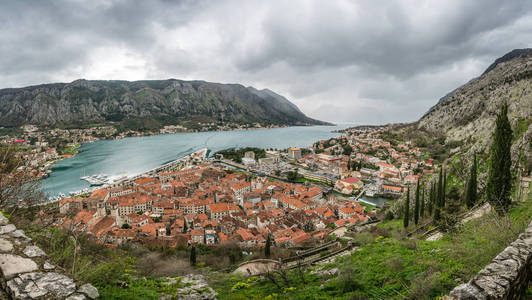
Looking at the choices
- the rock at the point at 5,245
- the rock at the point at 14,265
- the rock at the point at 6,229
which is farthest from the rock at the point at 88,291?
the rock at the point at 6,229

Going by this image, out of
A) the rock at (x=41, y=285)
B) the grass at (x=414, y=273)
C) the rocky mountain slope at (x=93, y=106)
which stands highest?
the rocky mountain slope at (x=93, y=106)

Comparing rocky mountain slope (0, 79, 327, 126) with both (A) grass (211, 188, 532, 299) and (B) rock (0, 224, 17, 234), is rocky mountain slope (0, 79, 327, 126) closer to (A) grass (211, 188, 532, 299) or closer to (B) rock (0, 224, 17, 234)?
(B) rock (0, 224, 17, 234)

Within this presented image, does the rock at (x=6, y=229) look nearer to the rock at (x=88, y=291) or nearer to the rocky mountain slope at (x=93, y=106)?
the rock at (x=88, y=291)

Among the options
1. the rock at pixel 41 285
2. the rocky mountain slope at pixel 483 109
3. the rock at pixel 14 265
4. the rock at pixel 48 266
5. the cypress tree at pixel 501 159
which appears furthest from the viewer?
the rocky mountain slope at pixel 483 109

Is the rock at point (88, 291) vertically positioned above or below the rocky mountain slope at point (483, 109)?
→ below

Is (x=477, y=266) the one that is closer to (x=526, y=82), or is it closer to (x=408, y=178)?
(x=408, y=178)

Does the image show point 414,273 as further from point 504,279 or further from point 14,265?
point 14,265

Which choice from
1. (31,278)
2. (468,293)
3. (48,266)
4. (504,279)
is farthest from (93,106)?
(504,279)
